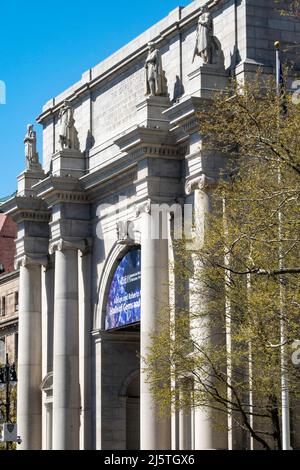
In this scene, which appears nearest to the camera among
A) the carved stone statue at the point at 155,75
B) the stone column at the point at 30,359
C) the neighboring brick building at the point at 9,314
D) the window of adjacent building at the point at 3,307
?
the carved stone statue at the point at 155,75

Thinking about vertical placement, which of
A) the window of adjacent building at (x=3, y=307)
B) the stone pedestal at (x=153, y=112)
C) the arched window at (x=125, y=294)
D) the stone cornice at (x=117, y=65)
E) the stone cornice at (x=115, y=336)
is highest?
the stone cornice at (x=117, y=65)

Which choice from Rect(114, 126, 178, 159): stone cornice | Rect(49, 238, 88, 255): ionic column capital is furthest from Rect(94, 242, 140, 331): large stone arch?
Rect(114, 126, 178, 159): stone cornice

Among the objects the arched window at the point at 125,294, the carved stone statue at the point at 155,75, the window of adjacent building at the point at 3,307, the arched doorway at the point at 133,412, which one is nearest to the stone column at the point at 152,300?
the arched window at the point at 125,294

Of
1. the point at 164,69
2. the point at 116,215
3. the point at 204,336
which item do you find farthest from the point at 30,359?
the point at 204,336

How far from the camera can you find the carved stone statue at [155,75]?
2869 inches

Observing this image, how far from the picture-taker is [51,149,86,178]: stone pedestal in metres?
83.4

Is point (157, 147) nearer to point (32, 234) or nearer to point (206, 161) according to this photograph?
point (206, 161)

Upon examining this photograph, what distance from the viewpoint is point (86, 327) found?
270ft

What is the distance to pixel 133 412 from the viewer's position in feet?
270

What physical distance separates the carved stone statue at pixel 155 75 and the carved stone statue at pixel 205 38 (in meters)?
4.53

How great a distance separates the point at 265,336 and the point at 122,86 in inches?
1403

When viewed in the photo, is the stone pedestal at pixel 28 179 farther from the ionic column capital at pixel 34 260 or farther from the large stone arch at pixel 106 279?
the large stone arch at pixel 106 279

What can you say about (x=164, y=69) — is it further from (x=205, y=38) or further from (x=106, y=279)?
(x=106, y=279)
